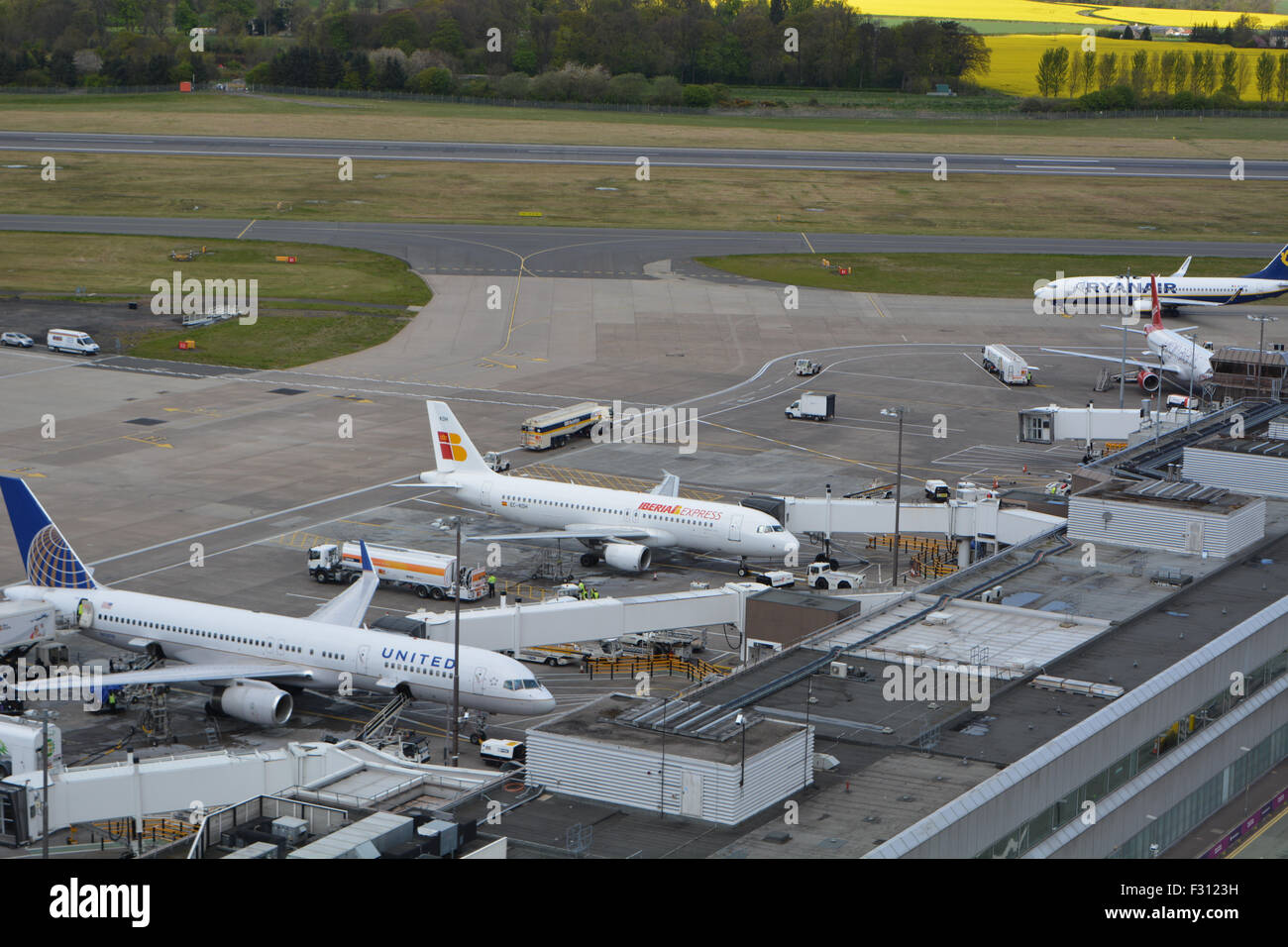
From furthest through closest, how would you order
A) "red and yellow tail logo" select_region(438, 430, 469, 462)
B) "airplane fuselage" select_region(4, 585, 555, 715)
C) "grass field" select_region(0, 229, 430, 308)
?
"grass field" select_region(0, 229, 430, 308)
"red and yellow tail logo" select_region(438, 430, 469, 462)
"airplane fuselage" select_region(4, 585, 555, 715)

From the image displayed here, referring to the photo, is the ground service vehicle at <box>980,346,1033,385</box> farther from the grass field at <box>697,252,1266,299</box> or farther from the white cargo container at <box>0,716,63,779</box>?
the white cargo container at <box>0,716,63,779</box>

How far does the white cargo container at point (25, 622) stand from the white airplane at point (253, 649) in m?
0.70

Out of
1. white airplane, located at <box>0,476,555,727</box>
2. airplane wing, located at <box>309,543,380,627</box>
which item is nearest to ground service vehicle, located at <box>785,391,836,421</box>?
white airplane, located at <box>0,476,555,727</box>

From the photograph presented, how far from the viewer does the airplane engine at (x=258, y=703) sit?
67000mm

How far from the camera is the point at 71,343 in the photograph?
14588 cm

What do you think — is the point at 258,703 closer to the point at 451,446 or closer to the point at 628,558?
the point at 628,558

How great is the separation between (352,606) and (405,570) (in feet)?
40.8

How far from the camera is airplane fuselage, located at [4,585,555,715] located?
66438 millimetres

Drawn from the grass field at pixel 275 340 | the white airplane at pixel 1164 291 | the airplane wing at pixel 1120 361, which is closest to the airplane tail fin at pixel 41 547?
the grass field at pixel 275 340

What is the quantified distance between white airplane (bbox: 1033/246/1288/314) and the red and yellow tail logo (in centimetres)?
8676

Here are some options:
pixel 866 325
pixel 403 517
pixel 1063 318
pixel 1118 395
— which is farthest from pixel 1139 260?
pixel 403 517

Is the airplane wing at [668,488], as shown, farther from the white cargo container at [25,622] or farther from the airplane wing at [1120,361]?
the airplane wing at [1120,361]

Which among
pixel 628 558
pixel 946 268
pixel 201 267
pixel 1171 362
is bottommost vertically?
pixel 628 558

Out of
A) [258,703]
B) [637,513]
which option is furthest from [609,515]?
[258,703]
